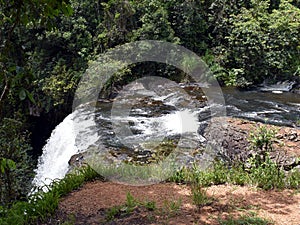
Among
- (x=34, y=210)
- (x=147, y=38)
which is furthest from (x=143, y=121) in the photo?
(x=34, y=210)

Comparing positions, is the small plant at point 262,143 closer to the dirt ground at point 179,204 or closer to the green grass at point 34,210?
the dirt ground at point 179,204

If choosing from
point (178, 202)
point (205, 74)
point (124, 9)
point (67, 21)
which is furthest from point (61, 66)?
point (178, 202)

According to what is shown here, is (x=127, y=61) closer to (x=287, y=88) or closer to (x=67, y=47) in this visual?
(x=67, y=47)

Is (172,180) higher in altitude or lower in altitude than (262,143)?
lower

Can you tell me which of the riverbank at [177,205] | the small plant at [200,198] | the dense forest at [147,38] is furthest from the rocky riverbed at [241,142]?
the dense forest at [147,38]

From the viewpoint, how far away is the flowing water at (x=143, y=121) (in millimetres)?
8055

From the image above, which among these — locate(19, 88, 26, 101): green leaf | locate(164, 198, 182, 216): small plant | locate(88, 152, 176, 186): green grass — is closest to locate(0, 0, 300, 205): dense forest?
locate(88, 152, 176, 186): green grass

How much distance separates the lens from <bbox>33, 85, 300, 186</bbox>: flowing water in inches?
317

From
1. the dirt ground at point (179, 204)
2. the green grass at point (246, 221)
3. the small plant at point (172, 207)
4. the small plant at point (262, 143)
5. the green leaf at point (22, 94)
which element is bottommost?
the dirt ground at point (179, 204)

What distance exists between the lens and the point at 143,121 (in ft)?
32.8

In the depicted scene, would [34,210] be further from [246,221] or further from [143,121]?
[143,121]

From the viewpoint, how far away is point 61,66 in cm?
1402

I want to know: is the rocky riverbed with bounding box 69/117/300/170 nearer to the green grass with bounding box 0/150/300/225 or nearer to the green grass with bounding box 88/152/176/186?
the green grass with bounding box 0/150/300/225

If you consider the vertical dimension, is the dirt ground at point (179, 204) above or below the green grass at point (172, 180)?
below
